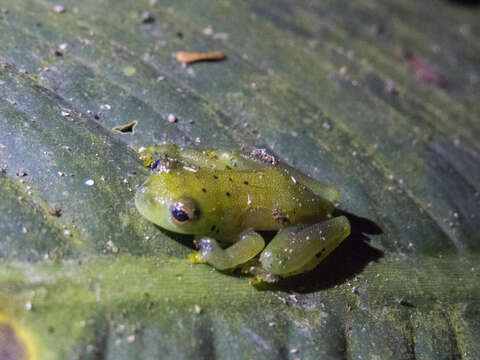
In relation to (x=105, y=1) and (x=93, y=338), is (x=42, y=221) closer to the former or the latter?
(x=93, y=338)

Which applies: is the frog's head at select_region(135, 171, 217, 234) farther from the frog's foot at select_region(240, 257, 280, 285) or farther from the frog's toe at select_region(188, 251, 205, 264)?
the frog's foot at select_region(240, 257, 280, 285)

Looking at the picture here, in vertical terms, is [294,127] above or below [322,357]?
above

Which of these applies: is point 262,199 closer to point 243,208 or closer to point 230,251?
point 243,208

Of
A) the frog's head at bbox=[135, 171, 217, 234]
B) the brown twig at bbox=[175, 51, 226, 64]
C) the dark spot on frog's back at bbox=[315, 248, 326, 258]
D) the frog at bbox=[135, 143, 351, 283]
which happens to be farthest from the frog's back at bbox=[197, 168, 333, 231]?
the brown twig at bbox=[175, 51, 226, 64]

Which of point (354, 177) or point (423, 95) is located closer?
point (354, 177)

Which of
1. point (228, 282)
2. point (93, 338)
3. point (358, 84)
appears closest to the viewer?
point (93, 338)

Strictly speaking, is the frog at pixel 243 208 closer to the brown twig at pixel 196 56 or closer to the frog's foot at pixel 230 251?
the frog's foot at pixel 230 251

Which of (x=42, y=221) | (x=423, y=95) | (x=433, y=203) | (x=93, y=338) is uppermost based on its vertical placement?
(x=423, y=95)

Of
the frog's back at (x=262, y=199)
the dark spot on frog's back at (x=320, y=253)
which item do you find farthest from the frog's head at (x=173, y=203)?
the dark spot on frog's back at (x=320, y=253)

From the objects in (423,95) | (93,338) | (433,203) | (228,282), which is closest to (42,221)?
(93,338)
